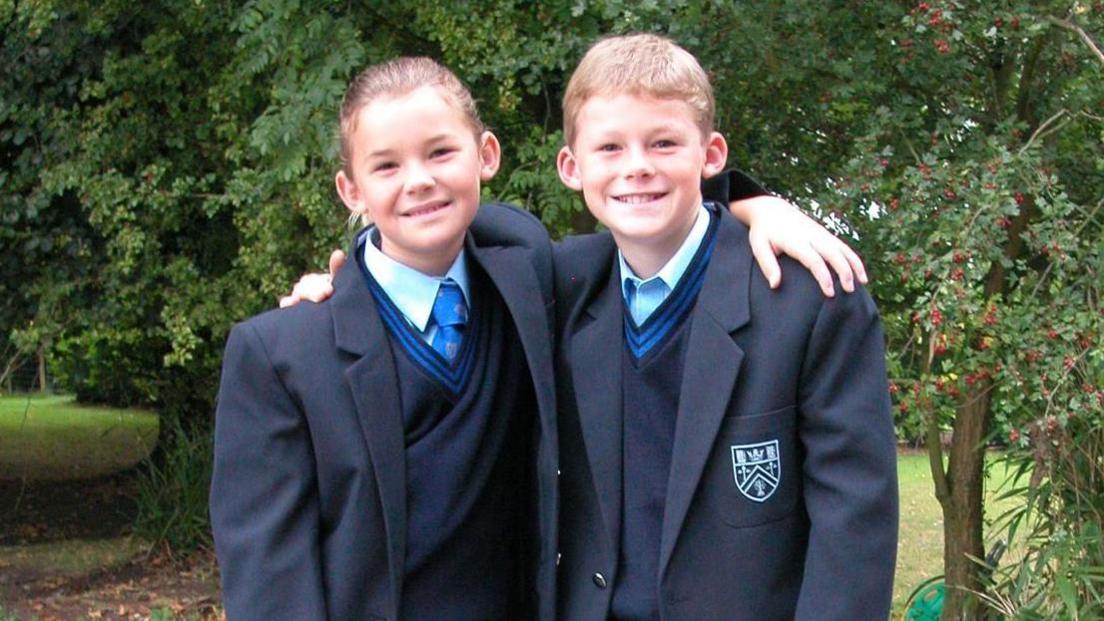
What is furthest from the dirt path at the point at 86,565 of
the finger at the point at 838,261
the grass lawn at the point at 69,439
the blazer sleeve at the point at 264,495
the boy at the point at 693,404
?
the finger at the point at 838,261

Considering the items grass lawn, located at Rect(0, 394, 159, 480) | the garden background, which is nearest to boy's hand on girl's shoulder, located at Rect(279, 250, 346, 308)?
the garden background

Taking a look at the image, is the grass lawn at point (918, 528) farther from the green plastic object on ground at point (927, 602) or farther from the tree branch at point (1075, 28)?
the tree branch at point (1075, 28)

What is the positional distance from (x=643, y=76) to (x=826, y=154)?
3.28m

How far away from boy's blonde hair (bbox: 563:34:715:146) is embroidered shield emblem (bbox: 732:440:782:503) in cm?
59

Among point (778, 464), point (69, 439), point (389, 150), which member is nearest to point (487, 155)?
point (389, 150)

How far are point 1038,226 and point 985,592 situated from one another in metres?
1.92

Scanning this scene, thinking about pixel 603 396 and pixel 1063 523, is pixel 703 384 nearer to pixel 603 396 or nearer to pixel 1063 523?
pixel 603 396

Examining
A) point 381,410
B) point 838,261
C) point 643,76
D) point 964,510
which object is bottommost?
point 964,510

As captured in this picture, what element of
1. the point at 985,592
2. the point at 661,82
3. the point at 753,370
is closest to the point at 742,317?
the point at 753,370

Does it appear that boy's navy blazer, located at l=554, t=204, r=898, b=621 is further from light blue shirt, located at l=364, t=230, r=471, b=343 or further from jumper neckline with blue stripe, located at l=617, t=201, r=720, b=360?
light blue shirt, located at l=364, t=230, r=471, b=343

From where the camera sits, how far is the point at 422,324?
270 centimetres

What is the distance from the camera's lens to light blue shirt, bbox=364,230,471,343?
271 cm

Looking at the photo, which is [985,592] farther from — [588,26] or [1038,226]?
[588,26]

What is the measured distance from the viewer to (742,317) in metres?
2.45
